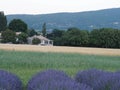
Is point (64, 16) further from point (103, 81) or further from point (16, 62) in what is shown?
point (103, 81)

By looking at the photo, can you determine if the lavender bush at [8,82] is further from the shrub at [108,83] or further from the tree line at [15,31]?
the tree line at [15,31]

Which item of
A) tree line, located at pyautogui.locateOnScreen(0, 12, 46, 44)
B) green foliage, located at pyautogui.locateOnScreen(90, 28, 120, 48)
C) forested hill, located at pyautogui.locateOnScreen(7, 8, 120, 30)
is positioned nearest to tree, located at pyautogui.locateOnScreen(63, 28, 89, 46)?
green foliage, located at pyautogui.locateOnScreen(90, 28, 120, 48)

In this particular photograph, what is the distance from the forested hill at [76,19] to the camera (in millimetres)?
149150

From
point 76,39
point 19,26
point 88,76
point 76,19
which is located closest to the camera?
point 88,76

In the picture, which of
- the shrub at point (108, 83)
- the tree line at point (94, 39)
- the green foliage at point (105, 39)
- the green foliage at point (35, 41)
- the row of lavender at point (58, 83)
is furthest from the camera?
the green foliage at point (35, 41)

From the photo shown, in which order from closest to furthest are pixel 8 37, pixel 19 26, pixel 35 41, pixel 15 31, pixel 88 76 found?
pixel 88 76 → pixel 8 37 → pixel 35 41 → pixel 15 31 → pixel 19 26

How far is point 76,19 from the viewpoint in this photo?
167875 mm

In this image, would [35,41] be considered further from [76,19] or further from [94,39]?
[76,19]

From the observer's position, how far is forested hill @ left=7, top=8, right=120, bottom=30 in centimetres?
14915

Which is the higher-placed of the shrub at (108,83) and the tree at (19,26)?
the shrub at (108,83)

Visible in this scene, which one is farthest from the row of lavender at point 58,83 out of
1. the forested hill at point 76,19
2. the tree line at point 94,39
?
the forested hill at point 76,19

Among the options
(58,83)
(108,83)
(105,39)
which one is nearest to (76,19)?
(105,39)

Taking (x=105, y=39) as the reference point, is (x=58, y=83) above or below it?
above

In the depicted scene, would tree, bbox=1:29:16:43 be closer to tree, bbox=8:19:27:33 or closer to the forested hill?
tree, bbox=8:19:27:33
